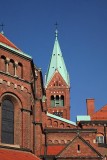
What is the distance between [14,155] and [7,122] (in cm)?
335

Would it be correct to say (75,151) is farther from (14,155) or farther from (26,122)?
(14,155)

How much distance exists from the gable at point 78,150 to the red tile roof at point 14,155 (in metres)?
6.03

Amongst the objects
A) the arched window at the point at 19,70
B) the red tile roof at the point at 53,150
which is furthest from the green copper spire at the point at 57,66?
the arched window at the point at 19,70

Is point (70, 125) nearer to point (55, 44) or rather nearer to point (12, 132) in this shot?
point (12, 132)

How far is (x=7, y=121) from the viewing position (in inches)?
1342

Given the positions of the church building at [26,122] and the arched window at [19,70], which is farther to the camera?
the arched window at [19,70]

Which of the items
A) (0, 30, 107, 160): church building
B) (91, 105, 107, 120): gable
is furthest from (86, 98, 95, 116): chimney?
(0, 30, 107, 160): church building

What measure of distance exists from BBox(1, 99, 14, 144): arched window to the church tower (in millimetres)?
58253

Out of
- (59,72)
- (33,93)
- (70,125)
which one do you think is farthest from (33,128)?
(59,72)

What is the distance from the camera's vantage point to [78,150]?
39.9 m

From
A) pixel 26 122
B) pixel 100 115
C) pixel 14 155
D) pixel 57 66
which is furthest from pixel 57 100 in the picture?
pixel 14 155

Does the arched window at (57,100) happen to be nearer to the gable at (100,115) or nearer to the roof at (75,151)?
the gable at (100,115)

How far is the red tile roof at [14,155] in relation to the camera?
99.7 ft

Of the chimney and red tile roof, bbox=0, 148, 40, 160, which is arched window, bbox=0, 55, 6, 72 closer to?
red tile roof, bbox=0, 148, 40, 160
